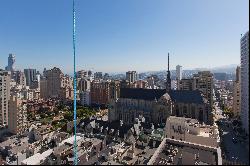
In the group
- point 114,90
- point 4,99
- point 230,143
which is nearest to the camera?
point 230,143

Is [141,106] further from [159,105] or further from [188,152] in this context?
[188,152]

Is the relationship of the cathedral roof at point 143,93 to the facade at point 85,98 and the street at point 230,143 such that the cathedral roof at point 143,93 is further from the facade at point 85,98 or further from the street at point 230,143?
the facade at point 85,98

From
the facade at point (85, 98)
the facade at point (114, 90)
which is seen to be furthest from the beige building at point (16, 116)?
the facade at point (114, 90)

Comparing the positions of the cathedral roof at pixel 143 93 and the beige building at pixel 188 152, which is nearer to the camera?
the beige building at pixel 188 152

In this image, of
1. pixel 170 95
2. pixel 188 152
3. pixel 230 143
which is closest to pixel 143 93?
pixel 170 95

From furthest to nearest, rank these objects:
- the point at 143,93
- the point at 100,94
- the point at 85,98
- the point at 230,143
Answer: the point at 100,94 → the point at 85,98 → the point at 143,93 → the point at 230,143

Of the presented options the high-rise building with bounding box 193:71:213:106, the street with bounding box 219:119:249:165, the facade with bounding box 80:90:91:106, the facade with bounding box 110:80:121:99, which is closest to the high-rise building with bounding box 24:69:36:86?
the facade with bounding box 80:90:91:106

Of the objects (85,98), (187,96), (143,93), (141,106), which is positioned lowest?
(85,98)

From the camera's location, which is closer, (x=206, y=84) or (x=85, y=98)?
(x=206, y=84)

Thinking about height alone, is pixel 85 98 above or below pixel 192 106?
below
